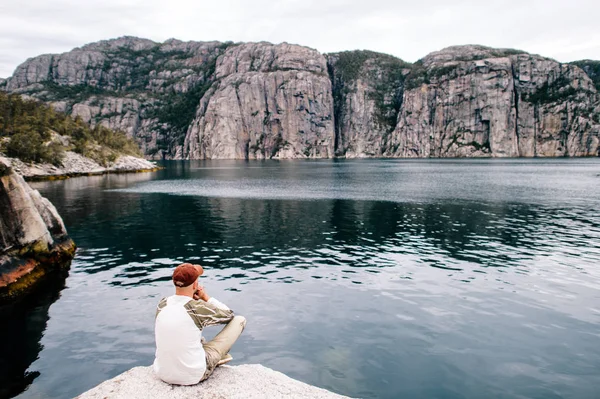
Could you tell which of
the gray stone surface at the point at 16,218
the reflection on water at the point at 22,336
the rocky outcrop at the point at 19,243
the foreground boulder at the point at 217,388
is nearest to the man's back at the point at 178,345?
the foreground boulder at the point at 217,388

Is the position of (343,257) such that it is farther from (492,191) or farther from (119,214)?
(492,191)

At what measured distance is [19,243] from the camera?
21203 mm

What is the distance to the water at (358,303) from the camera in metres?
12.5

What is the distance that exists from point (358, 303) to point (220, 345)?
34.3ft

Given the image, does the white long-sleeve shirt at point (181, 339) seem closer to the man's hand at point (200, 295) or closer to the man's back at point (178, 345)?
the man's back at point (178, 345)

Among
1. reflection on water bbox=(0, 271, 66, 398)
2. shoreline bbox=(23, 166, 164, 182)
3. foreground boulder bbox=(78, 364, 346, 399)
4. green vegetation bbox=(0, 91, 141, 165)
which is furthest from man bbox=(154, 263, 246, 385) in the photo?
green vegetation bbox=(0, 91, 141, 165)

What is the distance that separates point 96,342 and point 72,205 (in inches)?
1759

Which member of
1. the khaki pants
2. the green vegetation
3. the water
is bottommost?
the water

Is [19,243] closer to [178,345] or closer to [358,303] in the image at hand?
[178,345]

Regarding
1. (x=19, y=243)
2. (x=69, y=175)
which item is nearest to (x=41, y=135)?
(x=69, y=175)

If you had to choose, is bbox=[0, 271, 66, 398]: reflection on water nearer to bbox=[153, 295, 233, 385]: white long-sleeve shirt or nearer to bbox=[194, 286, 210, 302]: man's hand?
bbox=[153, 295, 233, 385]: white long-sleeve shirt

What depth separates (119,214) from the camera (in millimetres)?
46062

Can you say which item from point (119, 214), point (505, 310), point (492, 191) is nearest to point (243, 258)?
point (505, 310)

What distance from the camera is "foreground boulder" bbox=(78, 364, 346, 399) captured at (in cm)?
837
